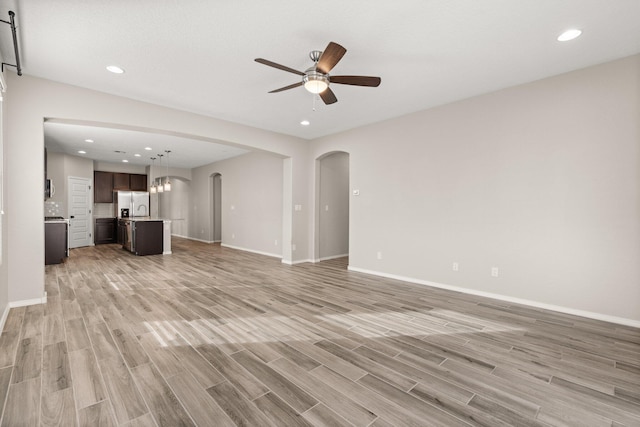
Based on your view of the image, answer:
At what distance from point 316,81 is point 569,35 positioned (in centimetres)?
244

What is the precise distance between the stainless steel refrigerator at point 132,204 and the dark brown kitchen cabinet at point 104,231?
1.27 feet

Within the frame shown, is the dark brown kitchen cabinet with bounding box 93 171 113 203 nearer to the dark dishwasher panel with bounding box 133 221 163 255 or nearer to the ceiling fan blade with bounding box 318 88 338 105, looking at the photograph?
the dark dishwasher panel with bounding box 133 221 163 255

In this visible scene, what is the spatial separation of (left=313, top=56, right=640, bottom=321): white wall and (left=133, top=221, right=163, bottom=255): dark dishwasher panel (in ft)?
19.4

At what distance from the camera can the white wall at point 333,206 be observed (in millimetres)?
6902

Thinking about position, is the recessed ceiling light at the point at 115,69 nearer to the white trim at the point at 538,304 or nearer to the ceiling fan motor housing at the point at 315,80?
the ceiling fan motor housing at the point at 315,80

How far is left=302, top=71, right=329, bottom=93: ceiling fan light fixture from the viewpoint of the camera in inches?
107

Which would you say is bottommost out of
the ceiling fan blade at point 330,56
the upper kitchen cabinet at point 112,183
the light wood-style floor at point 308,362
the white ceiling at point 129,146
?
the light wood-style floor at point 308,362

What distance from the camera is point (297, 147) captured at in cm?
651

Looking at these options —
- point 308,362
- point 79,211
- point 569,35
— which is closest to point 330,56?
point 569,35

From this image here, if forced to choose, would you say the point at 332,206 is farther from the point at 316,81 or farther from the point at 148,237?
the point at 148,237

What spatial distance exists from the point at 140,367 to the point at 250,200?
6512mm

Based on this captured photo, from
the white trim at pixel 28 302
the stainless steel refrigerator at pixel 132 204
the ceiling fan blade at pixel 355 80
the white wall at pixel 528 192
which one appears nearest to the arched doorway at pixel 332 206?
the white wall at pixel 528 192

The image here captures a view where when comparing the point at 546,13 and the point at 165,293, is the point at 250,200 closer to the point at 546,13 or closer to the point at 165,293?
the point at 165,293

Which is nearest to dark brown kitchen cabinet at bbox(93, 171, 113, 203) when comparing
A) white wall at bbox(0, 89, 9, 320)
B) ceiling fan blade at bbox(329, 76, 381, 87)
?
white wall at bbox(0, 89, 9, 320)
